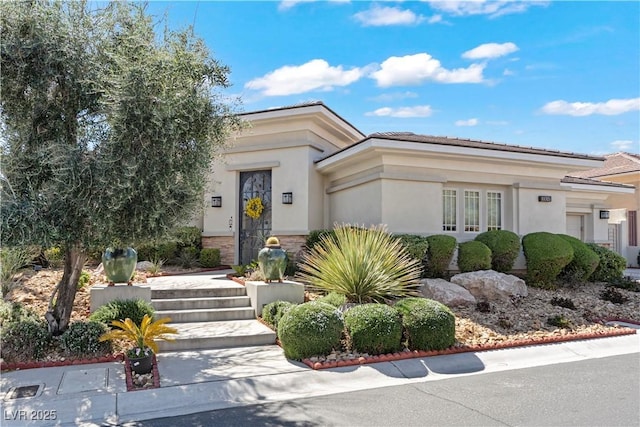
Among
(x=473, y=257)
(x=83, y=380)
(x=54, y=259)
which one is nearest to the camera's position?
(x=83, y=380)

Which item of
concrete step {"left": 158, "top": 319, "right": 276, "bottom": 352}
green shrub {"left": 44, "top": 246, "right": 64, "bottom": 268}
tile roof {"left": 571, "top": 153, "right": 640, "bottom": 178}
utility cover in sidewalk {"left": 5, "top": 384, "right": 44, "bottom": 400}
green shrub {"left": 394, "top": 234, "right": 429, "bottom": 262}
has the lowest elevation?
utility cover in sidewalk {"left": 5, "top": 384, "right": 44, "bottom": 400}

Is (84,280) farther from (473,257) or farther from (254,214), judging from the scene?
(473,257)

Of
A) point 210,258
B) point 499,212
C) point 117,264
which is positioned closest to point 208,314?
point 117,264

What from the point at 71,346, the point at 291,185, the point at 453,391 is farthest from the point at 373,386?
the point at 291,185

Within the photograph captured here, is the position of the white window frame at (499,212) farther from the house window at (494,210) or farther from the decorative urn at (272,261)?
the decorative urn at (272,261)

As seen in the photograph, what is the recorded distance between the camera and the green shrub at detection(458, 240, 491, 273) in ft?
37.3

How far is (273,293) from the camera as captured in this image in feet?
30.8

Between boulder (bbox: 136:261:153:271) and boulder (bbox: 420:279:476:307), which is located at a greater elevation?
boulder (bbox: 136:261:153:271)

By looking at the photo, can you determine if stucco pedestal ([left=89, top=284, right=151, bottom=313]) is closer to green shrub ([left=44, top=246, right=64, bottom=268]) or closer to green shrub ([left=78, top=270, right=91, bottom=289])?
green shrub ([left=78, top=270, right=91, bottom=289])

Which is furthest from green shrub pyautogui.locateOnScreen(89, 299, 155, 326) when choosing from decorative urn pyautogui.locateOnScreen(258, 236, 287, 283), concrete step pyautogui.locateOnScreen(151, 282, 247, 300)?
decorative urn pyautogui.locateOnScreen(258, 236, 287, 283)

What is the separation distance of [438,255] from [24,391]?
28.7 feet

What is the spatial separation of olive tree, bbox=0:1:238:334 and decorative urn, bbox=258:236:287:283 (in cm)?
248

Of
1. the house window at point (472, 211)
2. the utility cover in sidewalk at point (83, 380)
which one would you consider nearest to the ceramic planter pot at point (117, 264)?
the utility cover in sidewalk at point (83, 380)

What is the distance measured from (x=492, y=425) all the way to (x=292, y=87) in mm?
13000
